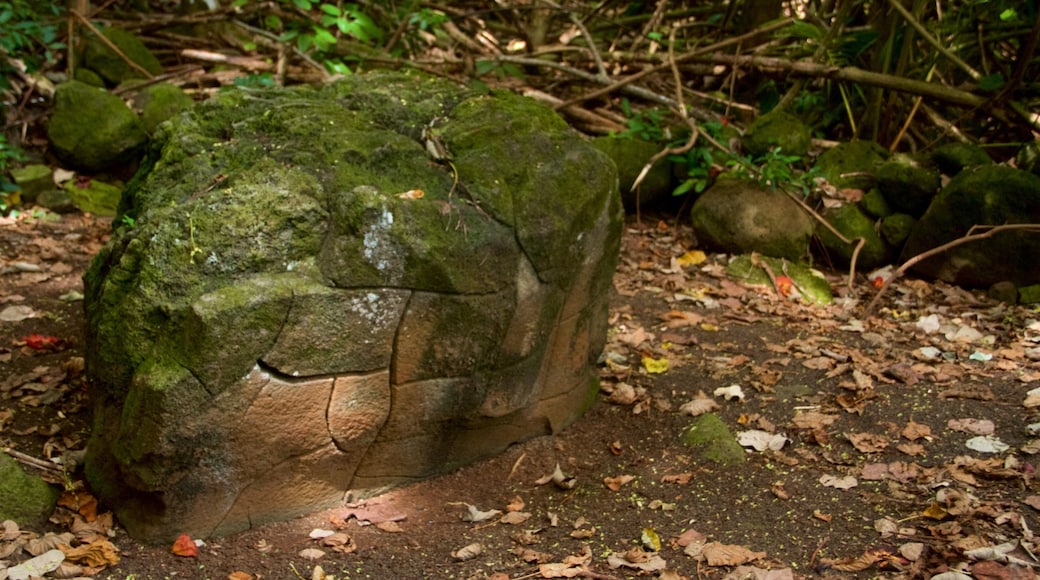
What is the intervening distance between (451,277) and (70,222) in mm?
3546

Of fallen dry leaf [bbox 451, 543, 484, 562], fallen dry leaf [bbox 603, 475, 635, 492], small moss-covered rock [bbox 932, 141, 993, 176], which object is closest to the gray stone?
small moss-covered rock [bbox 932, 141, 993, 176]

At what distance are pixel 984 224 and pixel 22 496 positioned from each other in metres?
4.98

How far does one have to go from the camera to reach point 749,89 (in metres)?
7.68

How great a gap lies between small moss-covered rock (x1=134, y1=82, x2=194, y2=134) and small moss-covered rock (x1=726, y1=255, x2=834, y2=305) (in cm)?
372

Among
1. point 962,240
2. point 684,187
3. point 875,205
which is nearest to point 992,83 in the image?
point 875,205

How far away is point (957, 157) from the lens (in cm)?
606

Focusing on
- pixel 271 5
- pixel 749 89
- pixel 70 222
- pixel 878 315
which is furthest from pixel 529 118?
pixel 271 5

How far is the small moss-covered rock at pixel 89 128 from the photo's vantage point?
611cm

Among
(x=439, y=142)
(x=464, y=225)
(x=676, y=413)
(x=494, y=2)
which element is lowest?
(x=676, y=413)

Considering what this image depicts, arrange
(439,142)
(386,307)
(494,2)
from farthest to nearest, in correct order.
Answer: (494,2) → (439,142) → (386,307)

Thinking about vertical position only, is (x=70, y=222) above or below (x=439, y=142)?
below

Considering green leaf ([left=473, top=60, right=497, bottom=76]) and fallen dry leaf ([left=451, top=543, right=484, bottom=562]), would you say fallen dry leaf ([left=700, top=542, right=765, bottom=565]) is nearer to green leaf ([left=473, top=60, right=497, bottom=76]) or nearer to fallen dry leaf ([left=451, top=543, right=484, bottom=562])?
fallen dry leaf ([left=451, top=543, right=484, bottom=562])

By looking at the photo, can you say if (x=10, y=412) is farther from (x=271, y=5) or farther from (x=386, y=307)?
(x=271, y=5)

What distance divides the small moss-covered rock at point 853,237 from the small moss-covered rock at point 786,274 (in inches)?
11.4
